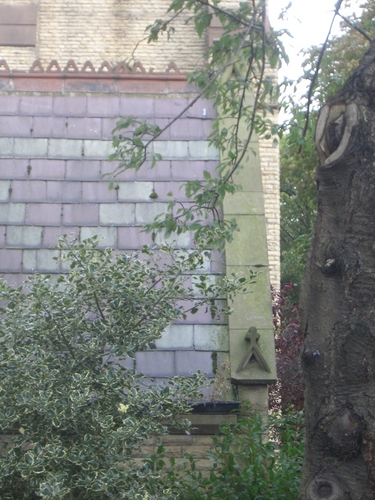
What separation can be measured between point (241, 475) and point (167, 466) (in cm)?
119

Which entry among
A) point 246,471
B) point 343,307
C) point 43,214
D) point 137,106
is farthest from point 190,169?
point 343,307

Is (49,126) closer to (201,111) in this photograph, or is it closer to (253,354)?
(201,111)

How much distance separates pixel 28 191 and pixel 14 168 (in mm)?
409

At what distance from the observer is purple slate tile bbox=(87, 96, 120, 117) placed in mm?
10883

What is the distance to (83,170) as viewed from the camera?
1017 centimetres

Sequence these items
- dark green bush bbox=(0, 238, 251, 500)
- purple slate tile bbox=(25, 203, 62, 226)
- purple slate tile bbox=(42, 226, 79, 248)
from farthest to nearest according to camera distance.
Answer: purple slate tile bbox=(25, 203, 62, 226) → purple slate tile bbox=(42, 226, 79, 248) → dark green bush bbox=(0, 238, 251, 500)

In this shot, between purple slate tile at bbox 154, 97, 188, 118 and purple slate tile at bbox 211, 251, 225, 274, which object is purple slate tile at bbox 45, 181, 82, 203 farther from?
purple slate tile at bbox 211, 251, 225, 274

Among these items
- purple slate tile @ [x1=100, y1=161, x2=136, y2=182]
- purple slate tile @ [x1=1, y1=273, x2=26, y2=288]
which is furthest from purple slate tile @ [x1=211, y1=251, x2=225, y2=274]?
purple slate tile @ [x1=1, y1=273, x2=26, y2=288]

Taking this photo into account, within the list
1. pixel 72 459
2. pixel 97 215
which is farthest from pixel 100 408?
pixel 97 215

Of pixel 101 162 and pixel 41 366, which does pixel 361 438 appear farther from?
pixel 101 162

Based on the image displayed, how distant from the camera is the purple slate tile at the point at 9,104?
426 inches

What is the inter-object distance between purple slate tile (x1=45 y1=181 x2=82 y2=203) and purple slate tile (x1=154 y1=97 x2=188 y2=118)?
1.54m

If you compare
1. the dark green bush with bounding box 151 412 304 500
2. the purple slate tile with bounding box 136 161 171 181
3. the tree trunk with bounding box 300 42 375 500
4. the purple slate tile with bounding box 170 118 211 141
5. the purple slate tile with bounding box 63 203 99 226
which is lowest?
the dark green bush with bounding box 151 412 304 500

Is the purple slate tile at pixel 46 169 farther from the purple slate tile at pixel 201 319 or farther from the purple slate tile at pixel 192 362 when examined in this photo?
the purple slate tile at pixel 192 362
